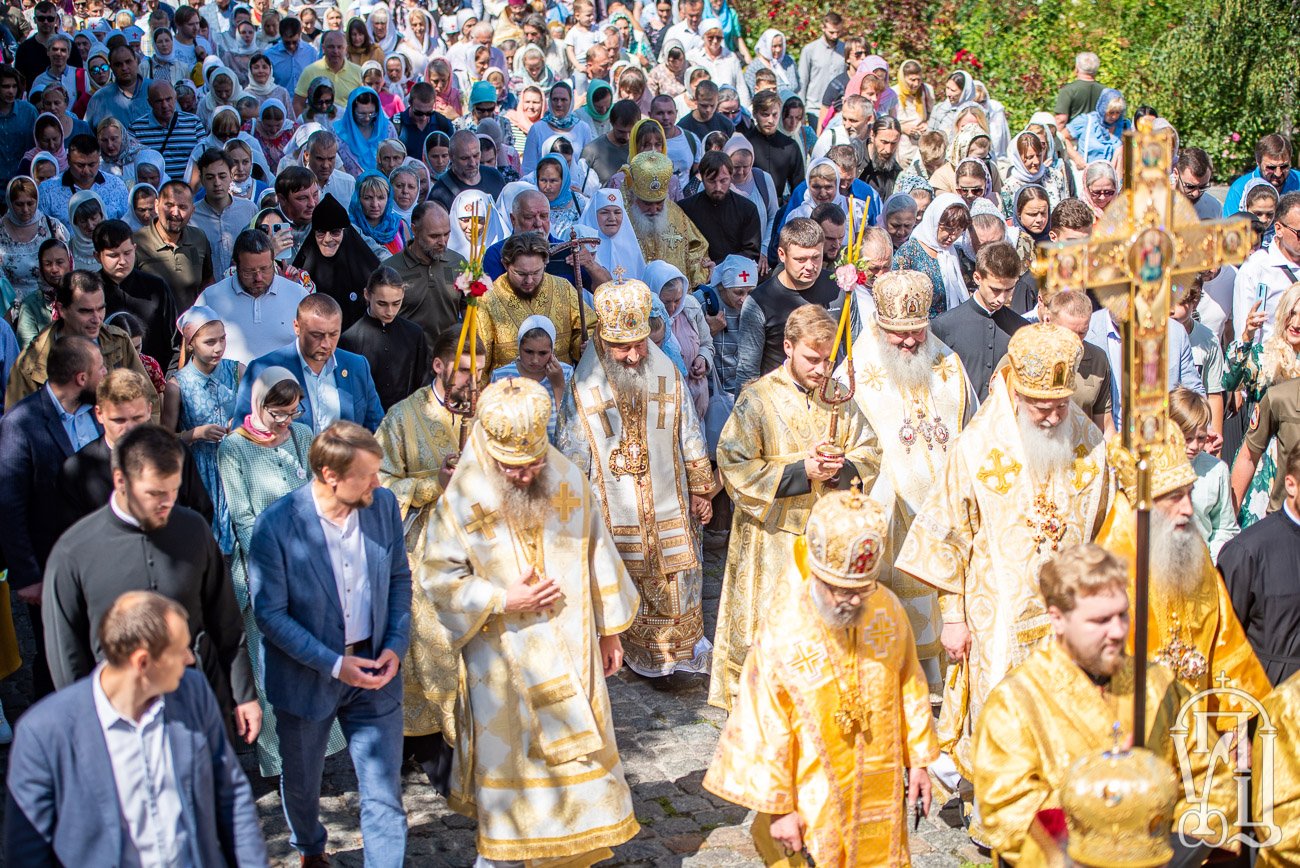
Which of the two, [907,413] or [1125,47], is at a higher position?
[1125,47]

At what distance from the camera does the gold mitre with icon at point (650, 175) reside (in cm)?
1096

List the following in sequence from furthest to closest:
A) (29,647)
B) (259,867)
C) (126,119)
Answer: (126,119) → (29,647) → (259,867)

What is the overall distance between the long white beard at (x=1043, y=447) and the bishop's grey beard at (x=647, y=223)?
4.90 meters

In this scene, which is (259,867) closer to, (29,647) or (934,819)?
(934,819)

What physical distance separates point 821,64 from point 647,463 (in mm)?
11012

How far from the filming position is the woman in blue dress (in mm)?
7707

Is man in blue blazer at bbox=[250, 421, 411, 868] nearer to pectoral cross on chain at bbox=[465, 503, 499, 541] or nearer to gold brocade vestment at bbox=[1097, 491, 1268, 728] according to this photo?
pectoral cross on chain at bbox=[465, 503, 499, 541]

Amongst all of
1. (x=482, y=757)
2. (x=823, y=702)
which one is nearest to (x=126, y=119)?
(x=482, y=757)

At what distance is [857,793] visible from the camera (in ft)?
17.5

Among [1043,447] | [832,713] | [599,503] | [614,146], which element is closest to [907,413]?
[1043,447]

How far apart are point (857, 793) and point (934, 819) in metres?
1.70

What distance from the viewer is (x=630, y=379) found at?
8.05 meters

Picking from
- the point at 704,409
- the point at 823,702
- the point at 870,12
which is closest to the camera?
the point at 823,702

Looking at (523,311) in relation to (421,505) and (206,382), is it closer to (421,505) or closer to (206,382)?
(206,382)
